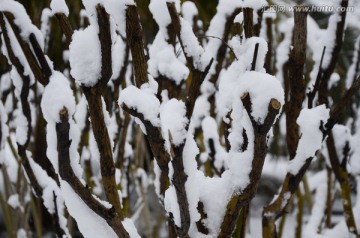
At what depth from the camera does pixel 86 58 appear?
28.2 inches

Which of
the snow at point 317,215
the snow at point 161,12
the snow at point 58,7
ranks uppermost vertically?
the snow at point 161,12

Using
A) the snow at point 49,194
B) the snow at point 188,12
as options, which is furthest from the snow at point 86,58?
the snow at point 188,12

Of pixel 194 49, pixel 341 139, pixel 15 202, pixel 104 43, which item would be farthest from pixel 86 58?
pixel 15 202

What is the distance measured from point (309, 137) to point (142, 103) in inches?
17.1

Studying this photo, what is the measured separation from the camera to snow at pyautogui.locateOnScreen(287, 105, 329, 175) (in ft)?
2.89

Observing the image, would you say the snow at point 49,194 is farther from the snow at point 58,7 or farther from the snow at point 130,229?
the snow at point 58,7

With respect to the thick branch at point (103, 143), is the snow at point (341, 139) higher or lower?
higher

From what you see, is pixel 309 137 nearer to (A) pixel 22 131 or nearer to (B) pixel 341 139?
(B) pixel 341 139

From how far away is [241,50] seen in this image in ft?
2.85

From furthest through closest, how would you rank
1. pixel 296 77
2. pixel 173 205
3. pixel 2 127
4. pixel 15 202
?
pixel 15 202 → pixel 2 127 → pixel 296 77 → pixel 173 205

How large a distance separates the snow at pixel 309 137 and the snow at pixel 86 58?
0.50m

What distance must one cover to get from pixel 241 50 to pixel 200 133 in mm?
1008

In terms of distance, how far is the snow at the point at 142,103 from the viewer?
664 millimetres

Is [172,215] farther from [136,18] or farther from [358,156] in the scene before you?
[358,156]
